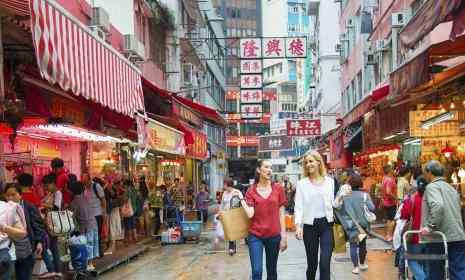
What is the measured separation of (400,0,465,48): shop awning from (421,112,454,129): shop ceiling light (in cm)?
435

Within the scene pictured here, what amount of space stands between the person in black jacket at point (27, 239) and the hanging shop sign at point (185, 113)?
10.6 meters

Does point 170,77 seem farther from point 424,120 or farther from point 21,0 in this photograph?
point 21,0

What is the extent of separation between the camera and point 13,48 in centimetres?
1088

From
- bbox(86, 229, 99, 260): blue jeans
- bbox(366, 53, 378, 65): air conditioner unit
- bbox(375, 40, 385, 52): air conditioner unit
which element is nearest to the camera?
bbox(86, 229, 99, 260): blue jeans

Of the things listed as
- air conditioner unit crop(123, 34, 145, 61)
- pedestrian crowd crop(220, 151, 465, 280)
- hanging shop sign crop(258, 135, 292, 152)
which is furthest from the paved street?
hanging shop sign crop(258, 135, 292, 152)

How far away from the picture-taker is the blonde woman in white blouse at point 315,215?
8211mm

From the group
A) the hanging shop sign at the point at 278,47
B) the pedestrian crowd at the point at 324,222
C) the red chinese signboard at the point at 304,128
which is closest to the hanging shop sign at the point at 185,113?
the hanging shop sign at the point at 278,47

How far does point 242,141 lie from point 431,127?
79.1m

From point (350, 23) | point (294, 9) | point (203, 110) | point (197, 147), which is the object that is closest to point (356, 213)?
point (203, 110)

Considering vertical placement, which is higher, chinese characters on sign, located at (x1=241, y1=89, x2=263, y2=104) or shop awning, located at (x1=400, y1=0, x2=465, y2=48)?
chinese characters on sign, located at (x1=241, y1=89, x2=263, y2=104)

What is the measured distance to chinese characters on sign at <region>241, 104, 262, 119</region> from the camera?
36.2m

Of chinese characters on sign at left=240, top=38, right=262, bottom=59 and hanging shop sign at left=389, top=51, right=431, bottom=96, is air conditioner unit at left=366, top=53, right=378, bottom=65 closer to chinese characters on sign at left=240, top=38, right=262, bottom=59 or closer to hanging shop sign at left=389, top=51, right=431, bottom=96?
chinese characters on sign at left=240, top=38, right=262, bottom=59

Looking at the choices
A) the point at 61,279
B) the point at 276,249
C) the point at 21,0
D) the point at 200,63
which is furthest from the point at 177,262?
the point at 200,63

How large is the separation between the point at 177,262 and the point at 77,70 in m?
7.47
